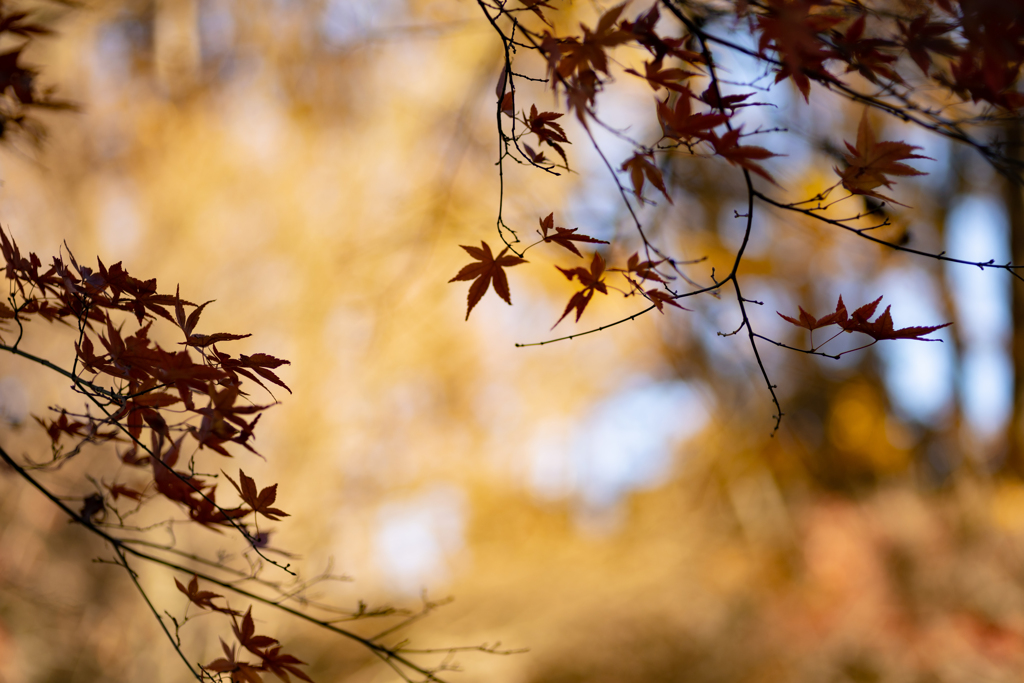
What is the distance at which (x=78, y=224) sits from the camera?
320 centimetres

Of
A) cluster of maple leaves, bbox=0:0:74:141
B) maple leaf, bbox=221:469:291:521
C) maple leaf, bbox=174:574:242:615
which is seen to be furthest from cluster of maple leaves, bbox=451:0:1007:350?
Answer: cluster of maple leaves, bbox=0:0:74:141

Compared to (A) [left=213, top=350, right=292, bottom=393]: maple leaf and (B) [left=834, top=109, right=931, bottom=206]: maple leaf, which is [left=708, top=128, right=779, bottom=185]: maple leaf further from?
(A) [left=213, top=350, right=292, bottom=393]: maple leaf

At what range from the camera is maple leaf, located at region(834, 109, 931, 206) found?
79 cm

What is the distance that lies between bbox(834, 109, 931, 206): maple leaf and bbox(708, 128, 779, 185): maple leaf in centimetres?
20

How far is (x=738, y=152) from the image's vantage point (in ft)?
2.23

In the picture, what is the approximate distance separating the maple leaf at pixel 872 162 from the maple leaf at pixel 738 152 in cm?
20

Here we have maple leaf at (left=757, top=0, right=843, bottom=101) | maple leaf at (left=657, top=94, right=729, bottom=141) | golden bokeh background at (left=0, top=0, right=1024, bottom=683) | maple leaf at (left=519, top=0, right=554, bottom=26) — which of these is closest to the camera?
maple leaf at (left=757, top=0, right=843, bottom=101)

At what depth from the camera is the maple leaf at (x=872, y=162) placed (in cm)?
79

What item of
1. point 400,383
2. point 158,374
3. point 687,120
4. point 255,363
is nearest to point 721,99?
point 687,120

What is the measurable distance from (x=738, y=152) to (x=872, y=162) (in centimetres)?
25

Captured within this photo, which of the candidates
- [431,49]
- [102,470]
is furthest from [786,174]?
[102,470]

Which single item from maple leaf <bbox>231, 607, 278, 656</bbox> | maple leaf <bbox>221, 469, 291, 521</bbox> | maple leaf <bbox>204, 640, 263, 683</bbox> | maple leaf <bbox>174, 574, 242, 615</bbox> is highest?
maple leaf <bbox>221, 469, 291, 521</bbox>

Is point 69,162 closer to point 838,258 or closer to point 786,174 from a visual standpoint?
point 786,174

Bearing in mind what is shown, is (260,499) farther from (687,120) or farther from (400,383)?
(400,383)
